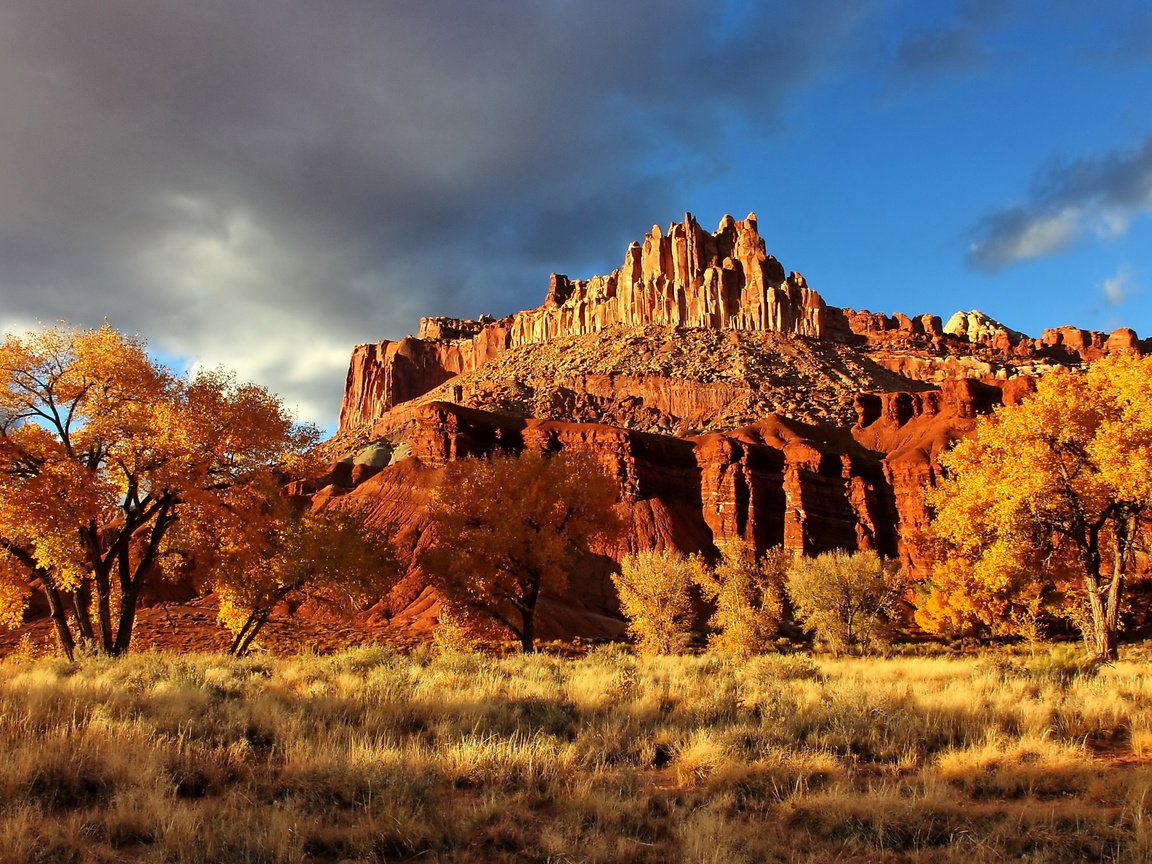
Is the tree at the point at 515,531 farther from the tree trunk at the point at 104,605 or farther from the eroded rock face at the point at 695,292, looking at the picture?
the eroded rock face at the point at 695,292

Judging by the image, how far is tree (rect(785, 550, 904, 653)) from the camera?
135 ft

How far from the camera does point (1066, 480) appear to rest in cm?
1864

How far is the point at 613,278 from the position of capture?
188m

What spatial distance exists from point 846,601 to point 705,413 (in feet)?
267

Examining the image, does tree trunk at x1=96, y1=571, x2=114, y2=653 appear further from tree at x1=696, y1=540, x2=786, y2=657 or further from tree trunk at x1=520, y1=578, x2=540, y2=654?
tree at x1=696, y1=540, x2=786, y2=657

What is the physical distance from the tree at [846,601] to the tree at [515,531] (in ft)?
58.0

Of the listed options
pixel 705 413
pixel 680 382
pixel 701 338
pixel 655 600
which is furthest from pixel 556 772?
pixel 701 338

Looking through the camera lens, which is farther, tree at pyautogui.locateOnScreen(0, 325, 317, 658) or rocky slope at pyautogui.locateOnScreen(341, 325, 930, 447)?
rocky slope at pyautogui.locateOnScreen(341, 325, 930, 447)

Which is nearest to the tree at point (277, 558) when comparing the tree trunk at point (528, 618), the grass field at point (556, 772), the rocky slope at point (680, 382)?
the tree trunk at point (528, 618)

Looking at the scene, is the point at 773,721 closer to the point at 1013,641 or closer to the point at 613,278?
the point at 1013,641

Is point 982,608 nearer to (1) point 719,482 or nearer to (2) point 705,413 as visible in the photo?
(1) point 719,482

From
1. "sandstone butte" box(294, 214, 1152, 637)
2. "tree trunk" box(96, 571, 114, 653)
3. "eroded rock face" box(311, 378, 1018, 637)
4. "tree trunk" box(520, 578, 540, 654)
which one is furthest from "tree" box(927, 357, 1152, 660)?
"eroded rock face" box(311, 378, 1018, 637)

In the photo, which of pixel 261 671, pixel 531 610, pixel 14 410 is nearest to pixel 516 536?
pixel 531 610

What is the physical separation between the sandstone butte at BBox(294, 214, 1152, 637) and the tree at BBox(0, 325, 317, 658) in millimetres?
19989
